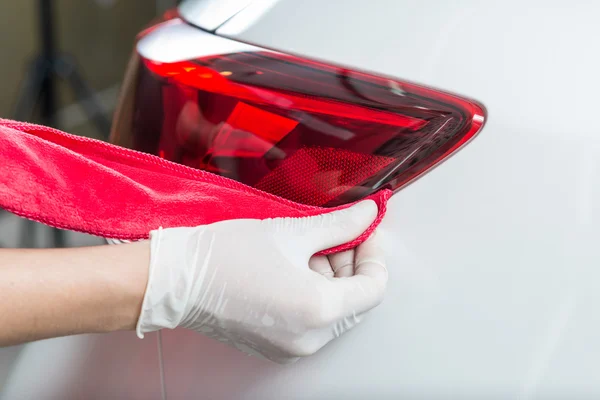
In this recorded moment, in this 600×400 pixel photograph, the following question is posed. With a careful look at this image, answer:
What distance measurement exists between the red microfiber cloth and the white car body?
0.27 feet

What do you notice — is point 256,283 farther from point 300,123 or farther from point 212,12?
point 212,12

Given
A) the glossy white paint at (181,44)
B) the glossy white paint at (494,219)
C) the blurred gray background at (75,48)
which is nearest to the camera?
the glossy white paint at (494,219)

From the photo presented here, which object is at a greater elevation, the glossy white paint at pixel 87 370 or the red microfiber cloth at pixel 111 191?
the red microfiber cloth at pixel 111 191

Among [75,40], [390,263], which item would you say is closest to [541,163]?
[390,263]

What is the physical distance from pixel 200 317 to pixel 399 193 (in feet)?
0.82

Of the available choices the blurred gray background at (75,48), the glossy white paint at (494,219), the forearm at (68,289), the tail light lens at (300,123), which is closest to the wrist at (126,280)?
the forearm at (68,289)

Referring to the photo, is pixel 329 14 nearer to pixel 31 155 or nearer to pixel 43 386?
pixel 31 155

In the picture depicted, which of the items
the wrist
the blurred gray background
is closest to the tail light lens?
the wrist

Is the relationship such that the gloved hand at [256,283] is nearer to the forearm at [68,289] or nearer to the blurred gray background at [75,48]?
the forearm at [68,289]

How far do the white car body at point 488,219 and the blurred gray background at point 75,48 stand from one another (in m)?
1.61

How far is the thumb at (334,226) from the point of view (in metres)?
0.58

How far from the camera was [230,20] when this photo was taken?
2.16 feet

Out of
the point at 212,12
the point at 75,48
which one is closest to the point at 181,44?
the point at 212,12

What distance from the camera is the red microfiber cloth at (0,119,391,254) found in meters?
0.56
